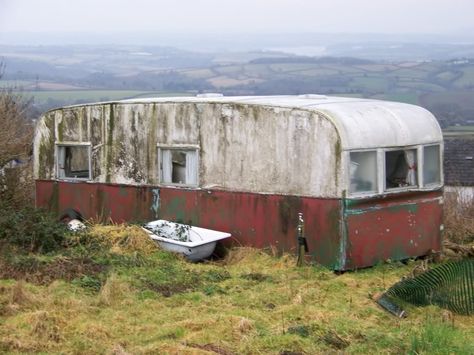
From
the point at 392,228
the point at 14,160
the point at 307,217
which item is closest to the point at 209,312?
the point at 307,217

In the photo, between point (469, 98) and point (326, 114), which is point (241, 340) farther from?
point (469, 98)

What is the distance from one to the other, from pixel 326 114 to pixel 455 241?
5.19 meters

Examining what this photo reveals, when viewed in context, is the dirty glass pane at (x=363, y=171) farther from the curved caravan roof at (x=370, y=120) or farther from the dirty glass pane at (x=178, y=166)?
the dirty glass pane at (x=178, y=166)

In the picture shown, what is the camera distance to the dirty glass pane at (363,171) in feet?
41.4

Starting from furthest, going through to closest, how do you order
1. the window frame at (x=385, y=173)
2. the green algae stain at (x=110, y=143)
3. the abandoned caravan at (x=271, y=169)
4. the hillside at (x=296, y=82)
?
the hillside at (x=296, y=82), the green algae stain at (x=110, y=143), the abandoned caravan at (x=271, y=169), the window frame at (x=385, y=173)

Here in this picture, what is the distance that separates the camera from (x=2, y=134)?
56.0ft

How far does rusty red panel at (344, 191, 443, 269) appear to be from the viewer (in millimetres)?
12523

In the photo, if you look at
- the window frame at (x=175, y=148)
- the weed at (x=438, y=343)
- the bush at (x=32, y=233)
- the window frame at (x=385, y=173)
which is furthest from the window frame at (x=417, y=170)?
the bush at (x=32, y=233)

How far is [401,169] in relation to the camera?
1328 cm

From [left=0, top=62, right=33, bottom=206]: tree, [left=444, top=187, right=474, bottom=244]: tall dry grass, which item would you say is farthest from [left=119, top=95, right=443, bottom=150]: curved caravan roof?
[left=0, top=62, right=33, bottom=206]: tree

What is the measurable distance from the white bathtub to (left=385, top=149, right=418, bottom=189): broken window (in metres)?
2.56

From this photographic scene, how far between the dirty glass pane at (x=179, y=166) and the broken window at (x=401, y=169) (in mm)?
3061

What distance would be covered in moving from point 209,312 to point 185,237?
3.98 m

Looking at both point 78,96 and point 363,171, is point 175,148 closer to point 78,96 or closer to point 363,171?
point 363,171
